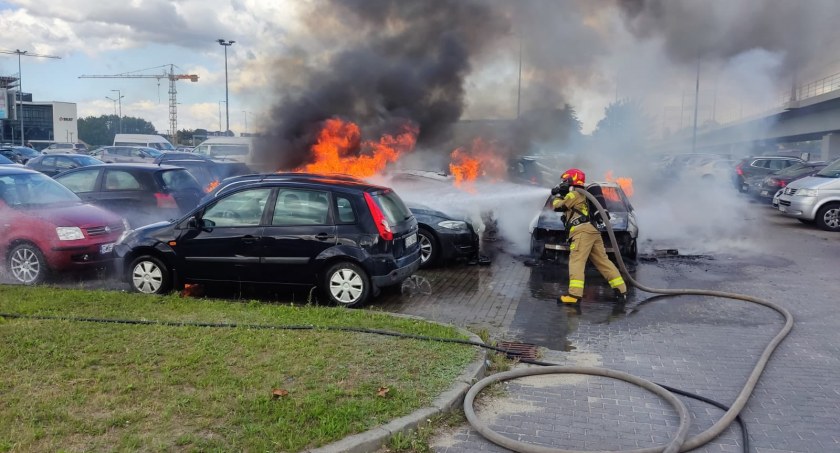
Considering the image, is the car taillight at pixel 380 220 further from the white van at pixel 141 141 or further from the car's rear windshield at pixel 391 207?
the white van at pixel 141 141

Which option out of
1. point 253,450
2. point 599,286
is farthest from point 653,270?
point 253,450

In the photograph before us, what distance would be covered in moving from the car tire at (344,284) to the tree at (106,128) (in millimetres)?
98108

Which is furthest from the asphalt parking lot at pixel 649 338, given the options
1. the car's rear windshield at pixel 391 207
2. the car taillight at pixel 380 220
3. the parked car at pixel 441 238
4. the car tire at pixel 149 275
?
the car's rear windshield at pixel 391 207

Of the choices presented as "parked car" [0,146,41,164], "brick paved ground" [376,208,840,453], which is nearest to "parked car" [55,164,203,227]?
"brick paved ground" [376,208,840,453]

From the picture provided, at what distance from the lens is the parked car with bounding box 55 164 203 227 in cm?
1069

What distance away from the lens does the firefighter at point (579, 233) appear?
7609 mm

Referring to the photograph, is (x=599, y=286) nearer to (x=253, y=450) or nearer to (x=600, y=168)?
(x=253, y=450)

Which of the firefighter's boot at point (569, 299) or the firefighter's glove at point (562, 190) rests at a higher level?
the firefighter's glove at point (562, 190)

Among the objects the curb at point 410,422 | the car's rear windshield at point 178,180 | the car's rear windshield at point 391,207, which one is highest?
the car's rear windshield at point 178,180

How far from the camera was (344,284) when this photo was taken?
6.91m

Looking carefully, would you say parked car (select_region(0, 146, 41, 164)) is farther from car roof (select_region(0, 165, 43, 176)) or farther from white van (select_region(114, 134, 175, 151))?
car roof (select_region(0, 165, 43, 176))

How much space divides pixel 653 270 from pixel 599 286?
167cm

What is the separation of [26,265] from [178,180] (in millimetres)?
3905

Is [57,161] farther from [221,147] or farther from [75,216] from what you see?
[75,216]
